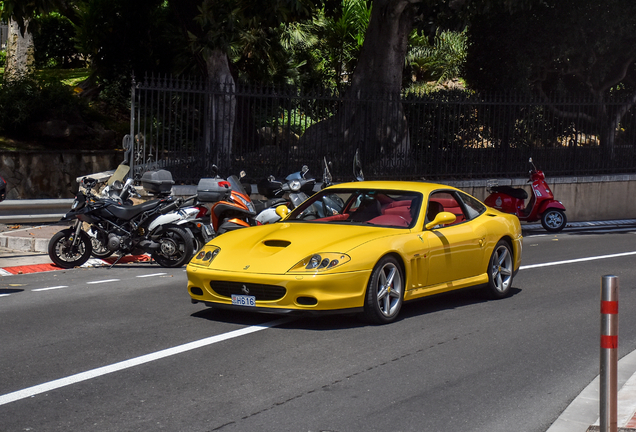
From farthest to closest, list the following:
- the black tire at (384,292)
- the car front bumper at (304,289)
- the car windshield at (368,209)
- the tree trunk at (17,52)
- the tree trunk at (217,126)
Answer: the tree trunk at (17,52)
the tree trunk at (217,126)
the car windshield at (368,209)
the black tire at (384,292)
the car front bumper at (304,289)

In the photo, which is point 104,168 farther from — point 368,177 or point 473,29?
point 473,29

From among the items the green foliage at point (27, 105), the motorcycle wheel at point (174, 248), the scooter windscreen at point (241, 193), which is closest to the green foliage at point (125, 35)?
the green foliage at point (27, 105)

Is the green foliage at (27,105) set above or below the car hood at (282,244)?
above

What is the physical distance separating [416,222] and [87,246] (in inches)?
203

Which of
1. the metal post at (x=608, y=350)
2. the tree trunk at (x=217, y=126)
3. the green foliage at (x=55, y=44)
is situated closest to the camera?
the metal post at (x=608, y=350)

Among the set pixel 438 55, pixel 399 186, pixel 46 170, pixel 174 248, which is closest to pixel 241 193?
pixel 174 248

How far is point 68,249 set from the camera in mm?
11469

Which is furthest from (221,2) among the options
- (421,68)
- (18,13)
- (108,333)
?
(421,68)

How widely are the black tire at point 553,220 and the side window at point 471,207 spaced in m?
8.67

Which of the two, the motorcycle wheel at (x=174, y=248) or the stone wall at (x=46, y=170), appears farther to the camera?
the stone wall at (x=46, y=170)

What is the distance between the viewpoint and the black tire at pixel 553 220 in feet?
58.5

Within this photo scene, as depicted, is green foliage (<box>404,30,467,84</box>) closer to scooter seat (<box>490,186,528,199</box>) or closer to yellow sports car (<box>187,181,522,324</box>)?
scooter seat (<box>490,186,528,199</box>)

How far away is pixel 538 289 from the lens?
10.2 meters

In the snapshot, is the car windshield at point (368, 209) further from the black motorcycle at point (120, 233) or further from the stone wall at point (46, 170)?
the stone wall at point (46, 170)
